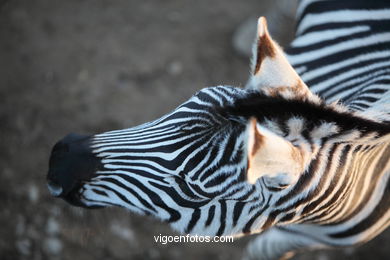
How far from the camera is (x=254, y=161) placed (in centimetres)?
116

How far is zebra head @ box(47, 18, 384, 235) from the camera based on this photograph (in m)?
1.25

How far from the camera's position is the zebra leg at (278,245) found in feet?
7.55

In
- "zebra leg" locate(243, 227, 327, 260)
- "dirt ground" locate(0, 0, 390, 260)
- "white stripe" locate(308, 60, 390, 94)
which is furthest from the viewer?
"dirt ground" locate(0, 0, 390, 260)

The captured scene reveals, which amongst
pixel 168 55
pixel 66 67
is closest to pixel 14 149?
pixel 66 67

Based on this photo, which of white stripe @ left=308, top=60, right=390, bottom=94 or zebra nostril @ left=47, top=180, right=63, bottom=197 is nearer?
zebra nostril @ left=47, top=180, right=63, bottom=197

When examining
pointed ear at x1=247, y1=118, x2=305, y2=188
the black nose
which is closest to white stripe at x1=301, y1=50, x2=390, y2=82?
pointed ear at x1=247, y1=118, x2=305, y2=188

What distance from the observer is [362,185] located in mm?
1693

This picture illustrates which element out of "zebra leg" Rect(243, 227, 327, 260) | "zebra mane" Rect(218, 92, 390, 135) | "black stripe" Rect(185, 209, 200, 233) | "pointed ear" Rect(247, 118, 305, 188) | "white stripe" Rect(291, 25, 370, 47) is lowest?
"zebra leg" Rect(243, 227, 327, 260)

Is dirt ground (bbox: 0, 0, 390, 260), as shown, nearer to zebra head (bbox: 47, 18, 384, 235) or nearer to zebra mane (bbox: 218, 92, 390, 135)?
zebra head (bbox: 47, 18, 384, 235)

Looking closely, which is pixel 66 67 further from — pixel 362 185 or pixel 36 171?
pixel 362 185

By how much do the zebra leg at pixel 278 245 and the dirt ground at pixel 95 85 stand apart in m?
0.46

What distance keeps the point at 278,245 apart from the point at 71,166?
5.16 feet

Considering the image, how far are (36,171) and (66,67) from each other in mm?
1156

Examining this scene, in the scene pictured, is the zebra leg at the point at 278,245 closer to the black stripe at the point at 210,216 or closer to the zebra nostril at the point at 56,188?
the black stripe at the point at 210,216
